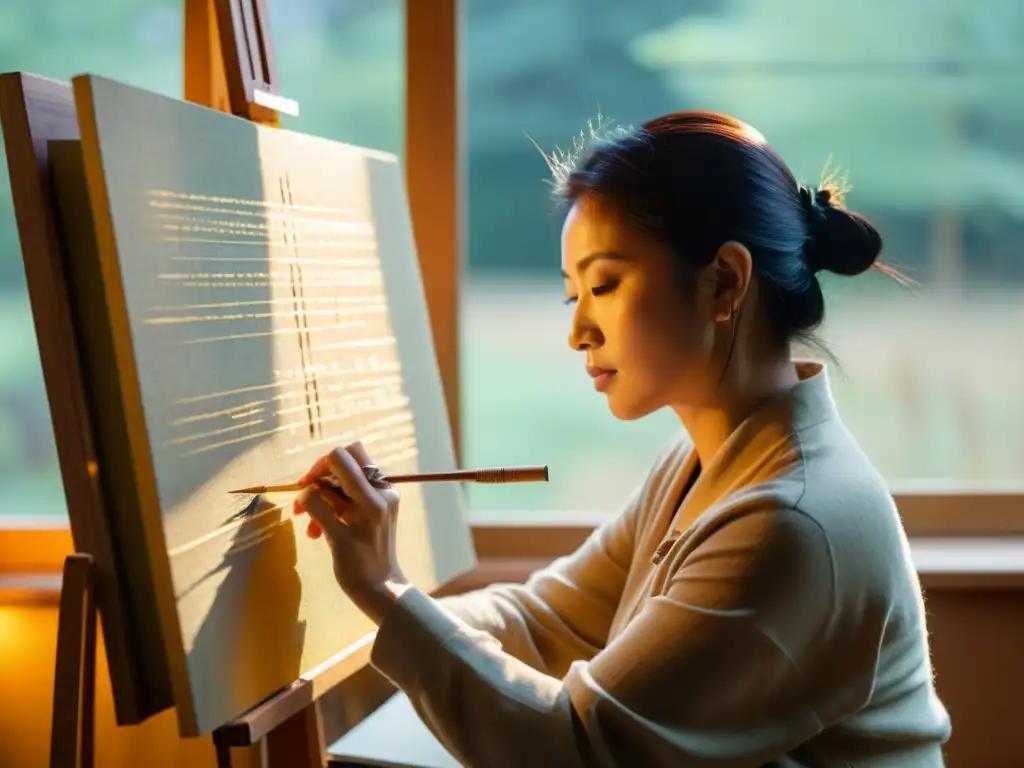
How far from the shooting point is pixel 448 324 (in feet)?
6.11

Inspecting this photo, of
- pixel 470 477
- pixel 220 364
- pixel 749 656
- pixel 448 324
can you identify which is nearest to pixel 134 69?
pixel 448 324

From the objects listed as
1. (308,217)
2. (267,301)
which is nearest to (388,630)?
(267,301)

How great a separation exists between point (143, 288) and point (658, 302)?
0.52 meters

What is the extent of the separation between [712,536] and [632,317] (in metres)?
0.25

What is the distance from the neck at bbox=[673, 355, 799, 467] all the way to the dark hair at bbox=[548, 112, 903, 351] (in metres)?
0.04

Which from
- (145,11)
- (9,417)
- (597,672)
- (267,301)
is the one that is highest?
(145,11)

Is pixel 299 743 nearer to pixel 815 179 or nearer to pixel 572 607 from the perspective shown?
pixel 572 607

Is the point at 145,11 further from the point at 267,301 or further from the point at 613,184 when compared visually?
the point at 613,184

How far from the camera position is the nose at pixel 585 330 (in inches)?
49.6

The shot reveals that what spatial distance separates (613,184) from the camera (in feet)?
4.00

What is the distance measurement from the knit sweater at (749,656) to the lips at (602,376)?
0.17 m

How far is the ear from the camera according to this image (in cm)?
119

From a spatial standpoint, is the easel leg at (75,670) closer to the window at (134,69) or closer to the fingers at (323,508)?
the fingers at (323,508)

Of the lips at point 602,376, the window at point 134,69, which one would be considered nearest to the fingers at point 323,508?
the lips at point 602,376
